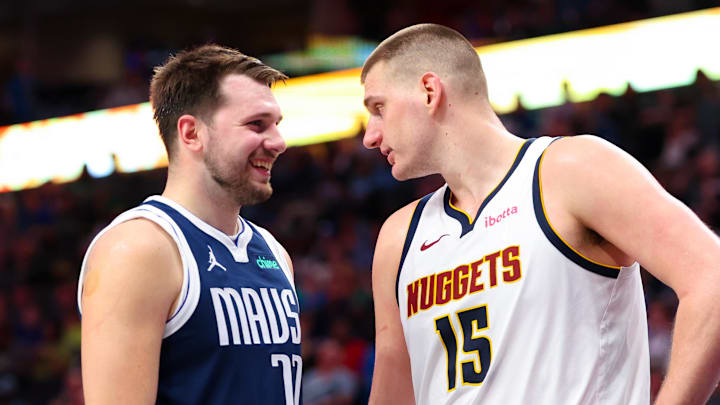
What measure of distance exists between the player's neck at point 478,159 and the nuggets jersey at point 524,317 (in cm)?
5

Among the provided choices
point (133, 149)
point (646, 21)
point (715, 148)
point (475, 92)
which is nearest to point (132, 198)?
point (133, 149)

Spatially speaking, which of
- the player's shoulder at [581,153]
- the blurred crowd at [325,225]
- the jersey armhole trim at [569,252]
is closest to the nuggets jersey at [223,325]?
the jersey armhole trim at [569,252]

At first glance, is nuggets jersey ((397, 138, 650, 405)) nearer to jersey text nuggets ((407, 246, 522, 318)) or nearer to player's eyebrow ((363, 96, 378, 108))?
jersey text nuggets ((407, 246, 522, 318))

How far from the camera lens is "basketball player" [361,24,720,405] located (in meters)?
2.74

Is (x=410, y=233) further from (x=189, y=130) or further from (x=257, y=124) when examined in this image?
(x=189, y=130)

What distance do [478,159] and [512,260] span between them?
1.37 feet

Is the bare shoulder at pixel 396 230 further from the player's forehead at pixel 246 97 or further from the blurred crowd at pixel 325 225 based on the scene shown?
the blurred crowd at pixel 325 225

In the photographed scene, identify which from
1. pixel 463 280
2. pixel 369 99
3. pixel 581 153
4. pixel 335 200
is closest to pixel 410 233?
pixel 463 280

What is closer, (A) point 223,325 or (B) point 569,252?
(B) point 569,252

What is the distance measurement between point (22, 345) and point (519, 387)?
11094 mm

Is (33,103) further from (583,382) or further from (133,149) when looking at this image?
(583,382)

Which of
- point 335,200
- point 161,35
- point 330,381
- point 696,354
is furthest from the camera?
point 161,35

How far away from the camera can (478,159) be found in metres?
3.29

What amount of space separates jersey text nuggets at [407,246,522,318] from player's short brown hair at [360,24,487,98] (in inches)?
24.9
